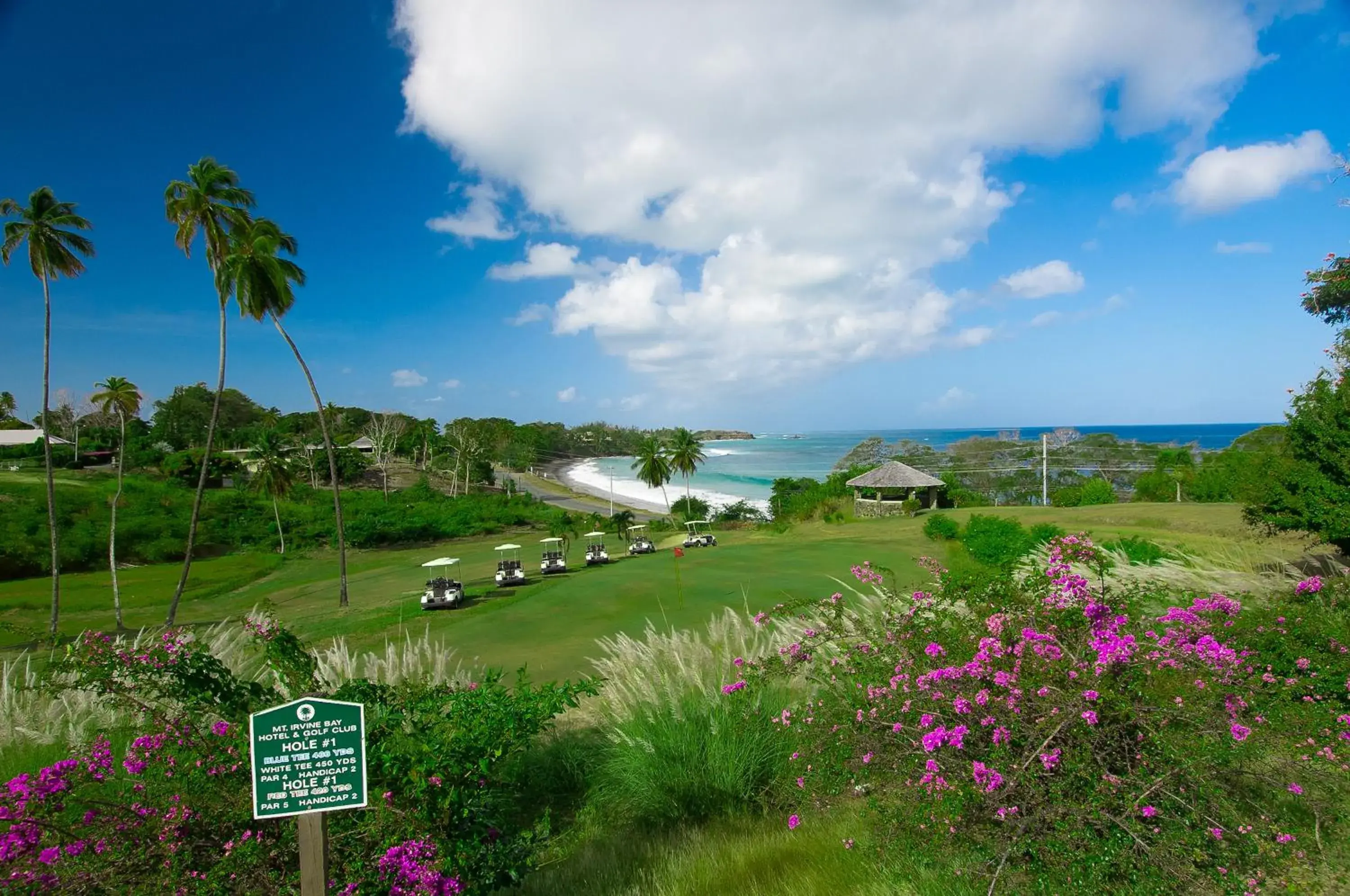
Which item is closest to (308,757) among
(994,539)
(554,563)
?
(994,539)

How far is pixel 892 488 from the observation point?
3709cm

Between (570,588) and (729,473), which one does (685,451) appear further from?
(729,473)

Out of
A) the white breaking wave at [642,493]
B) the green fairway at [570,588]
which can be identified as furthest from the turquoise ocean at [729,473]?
the green fairway at [570,588]

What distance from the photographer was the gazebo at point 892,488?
117 feet

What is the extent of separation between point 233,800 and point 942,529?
23.6m

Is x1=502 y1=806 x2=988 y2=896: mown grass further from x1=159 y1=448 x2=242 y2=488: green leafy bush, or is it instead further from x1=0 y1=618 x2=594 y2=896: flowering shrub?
x1=159 y1=448 x2=242 y2=488: green leafy bush

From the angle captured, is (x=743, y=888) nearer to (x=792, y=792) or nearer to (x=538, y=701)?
(x=792, y=792)

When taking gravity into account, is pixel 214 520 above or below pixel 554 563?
above

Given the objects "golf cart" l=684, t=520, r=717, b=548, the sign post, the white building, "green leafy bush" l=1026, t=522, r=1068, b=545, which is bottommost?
"golf cart" l=684, t=520, r=717, b=548

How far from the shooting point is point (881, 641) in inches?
171

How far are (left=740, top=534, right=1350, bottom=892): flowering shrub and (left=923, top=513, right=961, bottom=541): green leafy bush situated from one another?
64.8 ft

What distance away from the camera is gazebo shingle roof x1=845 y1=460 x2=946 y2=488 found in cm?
3553

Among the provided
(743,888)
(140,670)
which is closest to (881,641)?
(743,888)

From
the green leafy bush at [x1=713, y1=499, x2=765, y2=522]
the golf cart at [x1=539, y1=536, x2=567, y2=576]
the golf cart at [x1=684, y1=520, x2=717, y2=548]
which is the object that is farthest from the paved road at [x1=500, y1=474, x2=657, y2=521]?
the golf cart at [x1=539, y1=536, x2=567, y2=576]
